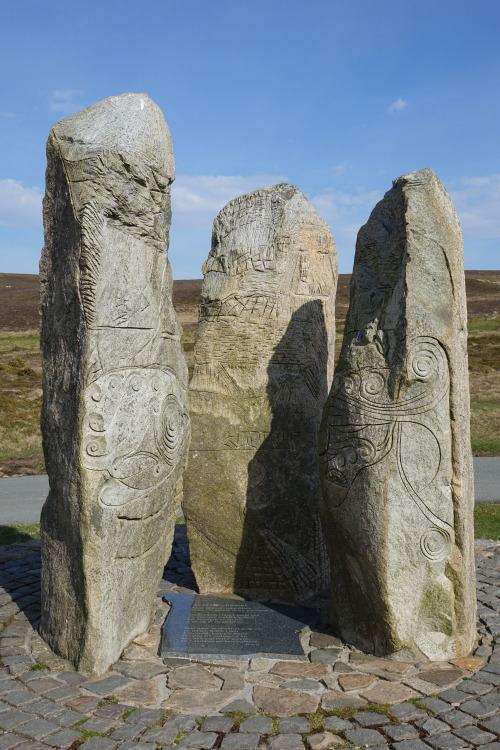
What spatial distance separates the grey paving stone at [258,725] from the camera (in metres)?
3.56

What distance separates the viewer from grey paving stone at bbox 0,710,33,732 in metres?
3.55

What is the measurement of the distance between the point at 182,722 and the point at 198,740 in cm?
19

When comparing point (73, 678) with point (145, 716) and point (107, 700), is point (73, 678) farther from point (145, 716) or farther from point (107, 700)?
point (145, 716)

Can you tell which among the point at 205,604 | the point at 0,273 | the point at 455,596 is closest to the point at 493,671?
the point at 455,596

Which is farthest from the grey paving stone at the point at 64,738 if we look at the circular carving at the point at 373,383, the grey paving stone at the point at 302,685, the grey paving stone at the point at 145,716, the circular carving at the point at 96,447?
the circular carving at the point at 373,383

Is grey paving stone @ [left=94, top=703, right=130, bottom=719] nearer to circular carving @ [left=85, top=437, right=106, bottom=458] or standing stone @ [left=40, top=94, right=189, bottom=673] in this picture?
standing stone @ [left=40, top=94, right=189, bottom=673]

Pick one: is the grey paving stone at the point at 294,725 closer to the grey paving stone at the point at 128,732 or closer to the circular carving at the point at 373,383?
the grey paving stone at the point at 128,732

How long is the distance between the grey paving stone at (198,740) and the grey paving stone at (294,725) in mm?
346

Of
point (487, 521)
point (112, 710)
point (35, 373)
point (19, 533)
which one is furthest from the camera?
point (35, 373)

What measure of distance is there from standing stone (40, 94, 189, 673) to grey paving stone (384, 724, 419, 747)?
5.42 ft

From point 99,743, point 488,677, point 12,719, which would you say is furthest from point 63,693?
point 488,677

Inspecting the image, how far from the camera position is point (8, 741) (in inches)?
135

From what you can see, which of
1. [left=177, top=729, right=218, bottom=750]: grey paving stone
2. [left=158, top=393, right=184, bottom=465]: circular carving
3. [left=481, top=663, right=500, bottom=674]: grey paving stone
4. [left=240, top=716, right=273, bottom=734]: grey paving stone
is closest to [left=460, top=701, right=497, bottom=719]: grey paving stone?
[left=481, top=663, right=500, bottom=674]: grey paving stone

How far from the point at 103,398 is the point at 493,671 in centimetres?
268
